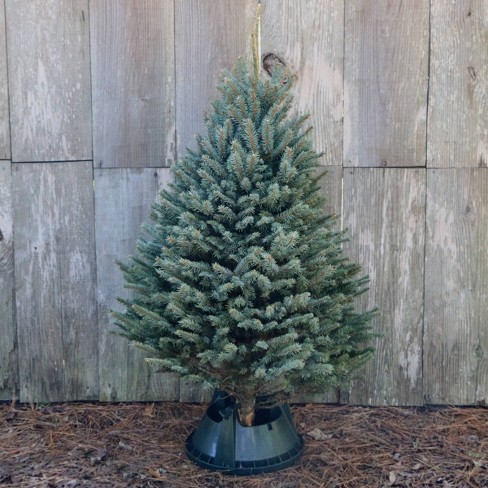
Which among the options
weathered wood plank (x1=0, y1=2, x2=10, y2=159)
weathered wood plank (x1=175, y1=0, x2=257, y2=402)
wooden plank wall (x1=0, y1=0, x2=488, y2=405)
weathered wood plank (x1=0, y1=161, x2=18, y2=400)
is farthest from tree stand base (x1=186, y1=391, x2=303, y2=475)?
weathered wood plank (x1=0, y1=2, x2=10, y2=159)

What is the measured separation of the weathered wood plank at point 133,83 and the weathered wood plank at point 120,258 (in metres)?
0.09

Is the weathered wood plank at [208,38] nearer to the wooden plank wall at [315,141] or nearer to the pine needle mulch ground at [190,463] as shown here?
the wooden plank wall at [315,141]

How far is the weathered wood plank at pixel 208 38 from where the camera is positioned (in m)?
2.97

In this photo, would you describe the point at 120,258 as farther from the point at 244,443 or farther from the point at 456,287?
the point at 456,287

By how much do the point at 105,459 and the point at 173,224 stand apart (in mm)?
1098

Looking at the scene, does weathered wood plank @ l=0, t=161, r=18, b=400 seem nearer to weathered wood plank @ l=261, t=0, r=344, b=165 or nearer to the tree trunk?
the tree trunk

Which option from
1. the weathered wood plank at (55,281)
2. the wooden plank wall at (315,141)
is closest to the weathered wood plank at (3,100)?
the wooden plank wall at (315,141)

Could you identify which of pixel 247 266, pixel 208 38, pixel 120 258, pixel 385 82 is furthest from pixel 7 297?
pixel 385 82

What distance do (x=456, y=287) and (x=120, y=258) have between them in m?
1.72

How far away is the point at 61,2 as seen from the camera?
2988 millimetres

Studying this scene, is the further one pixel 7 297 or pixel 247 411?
pixel 7 297

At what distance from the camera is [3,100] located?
9.97 ft

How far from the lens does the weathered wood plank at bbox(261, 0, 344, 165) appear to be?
2.97 metres

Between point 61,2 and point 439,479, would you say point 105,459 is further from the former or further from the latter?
point 61,2
